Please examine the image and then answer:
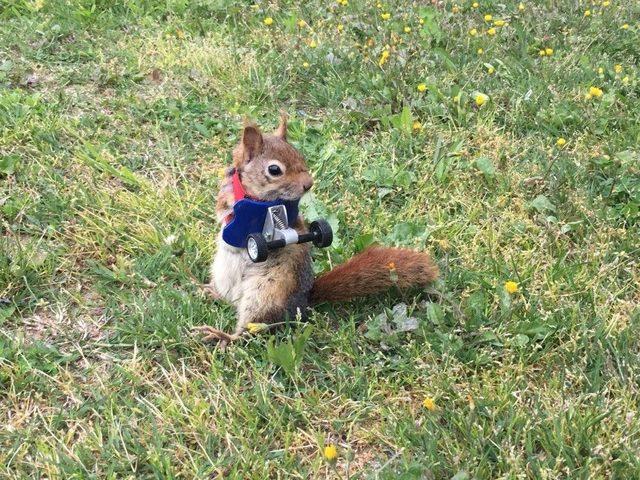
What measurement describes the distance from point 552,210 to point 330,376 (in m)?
1.58

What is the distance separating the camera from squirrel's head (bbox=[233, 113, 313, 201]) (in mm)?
2559

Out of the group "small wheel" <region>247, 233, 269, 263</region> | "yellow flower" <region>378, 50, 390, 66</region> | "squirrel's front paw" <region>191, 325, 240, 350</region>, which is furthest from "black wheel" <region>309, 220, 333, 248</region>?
"yellow flower" <region>378, 50, 390, 66</region>

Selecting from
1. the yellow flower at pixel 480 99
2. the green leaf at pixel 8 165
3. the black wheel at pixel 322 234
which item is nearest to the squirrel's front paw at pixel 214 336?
the black wheel at pixel 322 234

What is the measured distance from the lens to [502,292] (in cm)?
278

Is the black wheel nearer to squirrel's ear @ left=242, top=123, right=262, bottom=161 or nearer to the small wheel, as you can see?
the small wheel

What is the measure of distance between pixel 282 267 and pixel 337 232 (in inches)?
28.6

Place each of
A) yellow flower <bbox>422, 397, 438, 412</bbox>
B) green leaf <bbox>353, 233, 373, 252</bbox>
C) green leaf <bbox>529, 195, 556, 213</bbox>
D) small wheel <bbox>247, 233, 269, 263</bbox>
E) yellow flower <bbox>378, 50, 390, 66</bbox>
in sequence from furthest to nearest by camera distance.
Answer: yellow flower <bbox>378, 50, 390, 66</bbox> < green leaf <bbox>529, 195, 556, 213</bbox> < green leaf <bbox>353, 233, 373, 252</bbox> < small wheel <bbox>247, 233, 269, 263</bbox> < yellow flower <bbox>422, 397, 438, 412</bbox>

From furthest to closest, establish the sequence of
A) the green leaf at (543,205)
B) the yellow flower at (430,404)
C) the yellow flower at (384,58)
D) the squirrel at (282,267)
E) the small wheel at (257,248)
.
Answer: the yellow flower at (384,58)
the green leaf at (543,205)
the squirrel at (282,267)
the small wheel at (257,248)
the yellow flower at (430,404)

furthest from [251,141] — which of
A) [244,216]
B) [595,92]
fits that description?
[595,92]

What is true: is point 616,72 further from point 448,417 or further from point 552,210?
point 448,417

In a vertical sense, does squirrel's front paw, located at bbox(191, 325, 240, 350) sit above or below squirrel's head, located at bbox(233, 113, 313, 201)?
below

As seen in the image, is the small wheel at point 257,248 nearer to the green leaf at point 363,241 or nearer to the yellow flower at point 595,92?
the green leaf at point 363,241

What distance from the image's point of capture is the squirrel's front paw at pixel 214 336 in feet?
8.67

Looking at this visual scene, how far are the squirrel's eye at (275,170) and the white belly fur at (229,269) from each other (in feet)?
1.16
